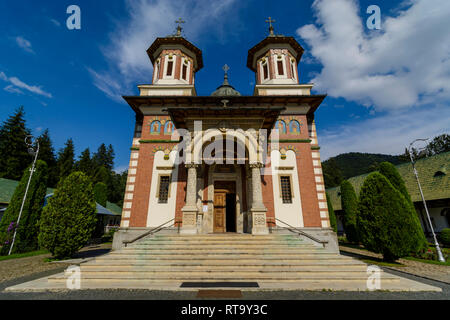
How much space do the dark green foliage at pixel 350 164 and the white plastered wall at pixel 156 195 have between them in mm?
65445

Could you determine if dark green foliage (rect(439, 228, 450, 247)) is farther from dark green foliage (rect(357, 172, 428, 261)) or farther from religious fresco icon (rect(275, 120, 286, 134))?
religious fresco icon (rect(275, 120, 286, 134))

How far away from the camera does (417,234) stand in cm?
1111

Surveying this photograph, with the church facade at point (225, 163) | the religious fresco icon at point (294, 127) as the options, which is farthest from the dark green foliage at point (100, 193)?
the religious fresco icon at point (294, 127)

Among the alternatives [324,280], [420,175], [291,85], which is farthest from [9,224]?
[420,175]

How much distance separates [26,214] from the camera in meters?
15.5

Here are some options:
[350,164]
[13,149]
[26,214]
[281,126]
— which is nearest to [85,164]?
[13,149]

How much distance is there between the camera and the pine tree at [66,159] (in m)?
45.0

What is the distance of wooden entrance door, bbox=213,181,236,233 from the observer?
14000mm

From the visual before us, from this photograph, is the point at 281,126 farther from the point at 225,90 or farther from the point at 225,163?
the point at 225,90

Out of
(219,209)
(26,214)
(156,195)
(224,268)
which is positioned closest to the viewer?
(224,268)

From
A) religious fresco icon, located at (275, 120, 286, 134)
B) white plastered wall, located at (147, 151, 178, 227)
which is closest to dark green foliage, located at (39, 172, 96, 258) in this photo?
white plastered wall, located at (147, 151, 178, 227)

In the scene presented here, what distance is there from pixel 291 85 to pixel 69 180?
58.9 ft

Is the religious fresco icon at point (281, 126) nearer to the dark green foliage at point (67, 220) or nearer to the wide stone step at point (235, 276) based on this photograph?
the wide stone step at point (235, 276)

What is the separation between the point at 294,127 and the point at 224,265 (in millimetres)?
11701
